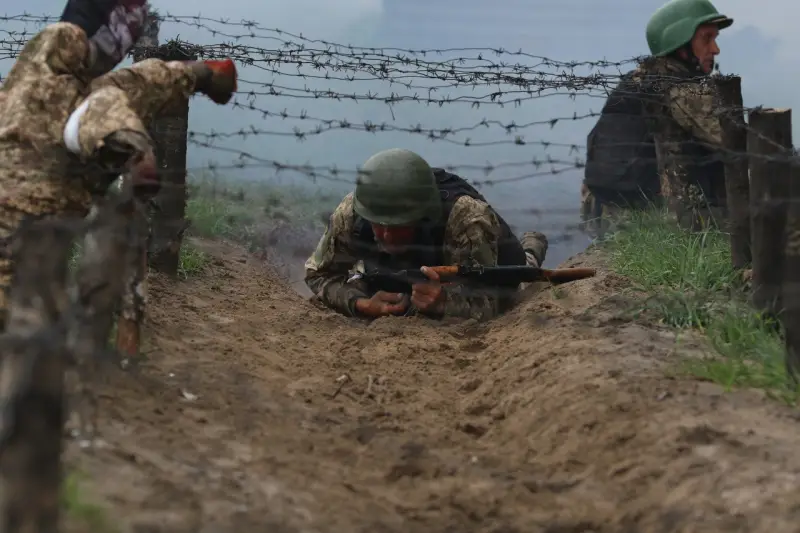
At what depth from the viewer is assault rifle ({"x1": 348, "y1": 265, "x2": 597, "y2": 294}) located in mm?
5445

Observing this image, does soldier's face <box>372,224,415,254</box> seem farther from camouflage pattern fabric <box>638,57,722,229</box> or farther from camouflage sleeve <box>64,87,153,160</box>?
camouflage sleeve <box>64,87,153,160</box>

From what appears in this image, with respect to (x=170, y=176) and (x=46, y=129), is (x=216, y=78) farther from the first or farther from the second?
(x=170, y=176)

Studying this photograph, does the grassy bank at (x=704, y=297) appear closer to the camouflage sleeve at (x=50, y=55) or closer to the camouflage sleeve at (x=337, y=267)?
the camouflage sleeve at (x=337, y=267)

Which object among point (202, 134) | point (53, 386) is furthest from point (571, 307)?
point (53, 386)

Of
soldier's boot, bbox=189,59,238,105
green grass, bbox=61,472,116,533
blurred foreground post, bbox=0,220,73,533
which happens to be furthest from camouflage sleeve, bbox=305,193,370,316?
blurred foreground post, bbox=0,220,73,533

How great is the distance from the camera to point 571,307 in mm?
5512

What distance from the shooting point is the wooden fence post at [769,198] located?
4016mm

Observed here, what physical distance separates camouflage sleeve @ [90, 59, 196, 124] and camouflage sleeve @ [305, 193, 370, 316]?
6.92 ft

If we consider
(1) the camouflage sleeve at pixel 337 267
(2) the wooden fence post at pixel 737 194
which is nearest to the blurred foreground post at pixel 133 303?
(1) the camouflage sleeve at pixel 337 267

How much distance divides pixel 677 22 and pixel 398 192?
2827 mm

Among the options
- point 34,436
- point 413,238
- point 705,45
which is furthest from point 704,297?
point 34,436

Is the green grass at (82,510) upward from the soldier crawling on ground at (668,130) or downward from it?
downward

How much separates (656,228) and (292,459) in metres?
4.02

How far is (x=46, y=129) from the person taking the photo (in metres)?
3.51
